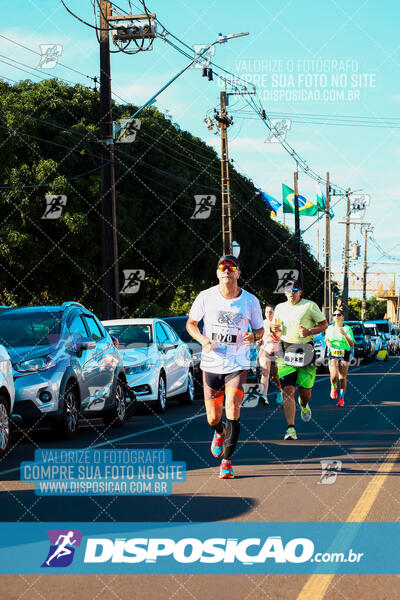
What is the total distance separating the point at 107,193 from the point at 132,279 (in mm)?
10959

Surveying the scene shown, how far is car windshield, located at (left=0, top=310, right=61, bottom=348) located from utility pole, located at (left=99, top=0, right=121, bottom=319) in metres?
7.55

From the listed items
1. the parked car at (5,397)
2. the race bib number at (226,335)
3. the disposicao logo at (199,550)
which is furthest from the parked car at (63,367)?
the disposicao logo at (199,550)

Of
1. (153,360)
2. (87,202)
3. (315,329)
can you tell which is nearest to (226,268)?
(315,329)

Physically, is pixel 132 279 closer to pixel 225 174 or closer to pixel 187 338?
pixel 225 174

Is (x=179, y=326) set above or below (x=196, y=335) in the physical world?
below

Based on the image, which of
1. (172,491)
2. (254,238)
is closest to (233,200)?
(254,238)

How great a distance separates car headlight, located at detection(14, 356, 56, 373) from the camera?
1189cm

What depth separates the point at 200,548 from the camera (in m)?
6.22

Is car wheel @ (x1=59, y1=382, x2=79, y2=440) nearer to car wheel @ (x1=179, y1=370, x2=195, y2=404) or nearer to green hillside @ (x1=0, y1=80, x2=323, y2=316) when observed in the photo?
car wheel @ (x1=179, y1=370, x2=195, y2=404)

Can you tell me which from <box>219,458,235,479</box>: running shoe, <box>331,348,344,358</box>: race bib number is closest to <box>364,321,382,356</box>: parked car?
<box>331,348,344,358</box>: race bib number

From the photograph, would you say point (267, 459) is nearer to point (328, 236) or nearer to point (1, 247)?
point (1, 247)

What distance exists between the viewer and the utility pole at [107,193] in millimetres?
20859

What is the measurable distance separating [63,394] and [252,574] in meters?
6.53

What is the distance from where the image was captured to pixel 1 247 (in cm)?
2708
